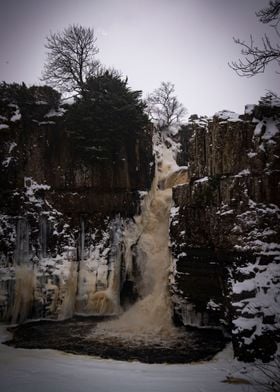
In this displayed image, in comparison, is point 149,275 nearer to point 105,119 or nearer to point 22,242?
→ point 22,242

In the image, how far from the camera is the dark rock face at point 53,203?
501 inches

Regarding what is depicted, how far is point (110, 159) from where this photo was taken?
13.9 metres

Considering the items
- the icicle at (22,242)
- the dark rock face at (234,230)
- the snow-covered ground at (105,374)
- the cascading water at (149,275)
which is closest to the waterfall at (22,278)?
the icicle at (22,242)

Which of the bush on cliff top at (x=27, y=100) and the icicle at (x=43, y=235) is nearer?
the icicle at (x=43, y=235)

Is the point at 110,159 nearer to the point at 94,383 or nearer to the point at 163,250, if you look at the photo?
the point at 163,250

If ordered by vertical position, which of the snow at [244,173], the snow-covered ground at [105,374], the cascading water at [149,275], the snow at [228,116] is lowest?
the snow-covered ground at [105,374]

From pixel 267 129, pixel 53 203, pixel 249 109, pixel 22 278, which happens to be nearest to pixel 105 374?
pixel 22 278

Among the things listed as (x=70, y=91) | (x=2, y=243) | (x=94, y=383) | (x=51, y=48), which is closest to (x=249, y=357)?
(x=94, y=383)

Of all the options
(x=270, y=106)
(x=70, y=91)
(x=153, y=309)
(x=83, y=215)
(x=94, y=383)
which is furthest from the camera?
(x=70, y=91)

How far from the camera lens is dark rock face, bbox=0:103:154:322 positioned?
1273cm

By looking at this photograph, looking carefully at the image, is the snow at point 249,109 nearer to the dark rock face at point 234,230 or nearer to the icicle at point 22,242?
the dark rock face at point 234,230

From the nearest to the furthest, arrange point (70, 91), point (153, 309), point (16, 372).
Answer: point (16, 372)
point (153, 309)
point (70, 91)

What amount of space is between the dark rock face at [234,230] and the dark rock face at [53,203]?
2.73 metres

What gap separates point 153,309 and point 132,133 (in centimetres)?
691
